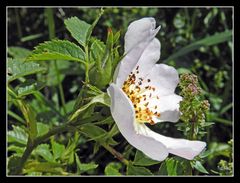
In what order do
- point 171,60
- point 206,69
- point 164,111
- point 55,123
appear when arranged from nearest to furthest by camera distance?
point 164,111 < point 55,123 < point 171,60 < point 206,69

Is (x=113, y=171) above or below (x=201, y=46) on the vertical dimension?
below

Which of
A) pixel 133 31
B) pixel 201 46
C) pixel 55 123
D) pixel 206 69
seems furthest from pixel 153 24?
pixel 206 69

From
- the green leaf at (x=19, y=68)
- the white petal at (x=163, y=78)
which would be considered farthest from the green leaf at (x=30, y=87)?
the white petal at (x=163, y=78)

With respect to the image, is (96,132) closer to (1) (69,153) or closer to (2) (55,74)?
(1) (69,153)

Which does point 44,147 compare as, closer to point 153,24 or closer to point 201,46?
point 153,24

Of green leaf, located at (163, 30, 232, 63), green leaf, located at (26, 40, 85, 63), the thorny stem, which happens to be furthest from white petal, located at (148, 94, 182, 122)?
green leaf, located at (163, 30, 232, 63)

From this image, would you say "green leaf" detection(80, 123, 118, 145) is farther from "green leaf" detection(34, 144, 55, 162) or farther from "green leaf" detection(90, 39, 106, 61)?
"green leaf" detection(34, 144, 55, 162)

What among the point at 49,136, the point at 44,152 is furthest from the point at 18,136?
the point at 49,136
